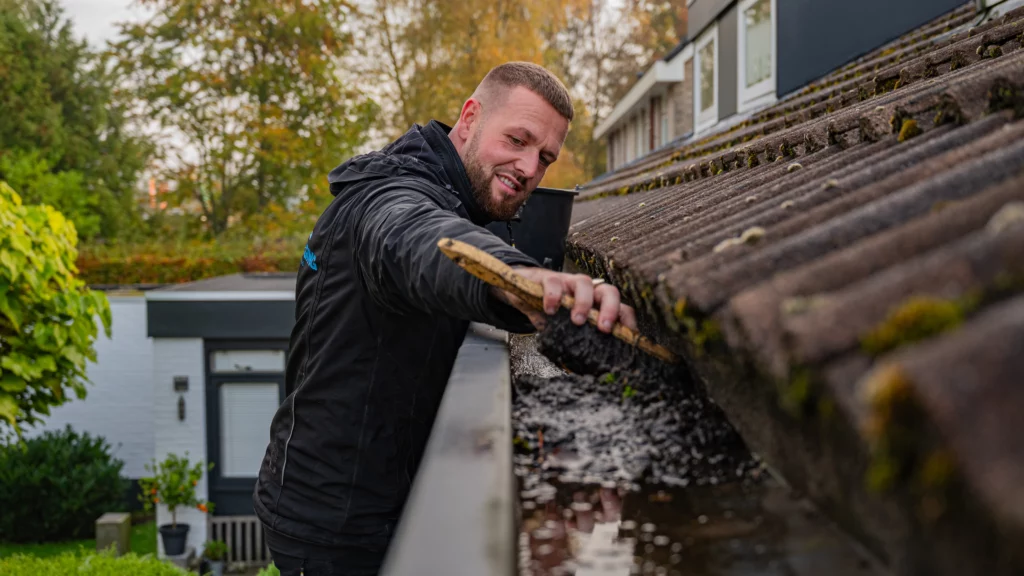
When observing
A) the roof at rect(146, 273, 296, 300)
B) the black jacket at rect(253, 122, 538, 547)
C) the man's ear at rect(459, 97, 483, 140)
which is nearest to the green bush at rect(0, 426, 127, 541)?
the roof at rect(146, 273, 296, 300)

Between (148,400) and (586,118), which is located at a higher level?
(586,118)

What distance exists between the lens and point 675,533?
4.06 ft

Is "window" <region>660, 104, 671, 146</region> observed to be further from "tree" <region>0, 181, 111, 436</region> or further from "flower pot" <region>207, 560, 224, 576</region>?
"tree" <region>0, 181, 111, 436</region>

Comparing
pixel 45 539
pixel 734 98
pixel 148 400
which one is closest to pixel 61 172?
pixel 148 400

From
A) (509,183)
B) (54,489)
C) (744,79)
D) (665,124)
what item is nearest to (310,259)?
(509,183)

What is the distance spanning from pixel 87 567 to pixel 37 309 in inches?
111

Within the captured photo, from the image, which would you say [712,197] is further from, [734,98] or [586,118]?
[586,118]

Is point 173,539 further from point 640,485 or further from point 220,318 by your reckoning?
A: point 640,485

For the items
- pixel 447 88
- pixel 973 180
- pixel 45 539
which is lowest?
pixel 45 539

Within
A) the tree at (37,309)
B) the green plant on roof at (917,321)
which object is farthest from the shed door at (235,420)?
the green plant on roof at (917,321)

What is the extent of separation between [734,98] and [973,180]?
8413 millimetres

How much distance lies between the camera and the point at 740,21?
8.90m

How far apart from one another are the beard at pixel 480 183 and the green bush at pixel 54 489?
512 inches

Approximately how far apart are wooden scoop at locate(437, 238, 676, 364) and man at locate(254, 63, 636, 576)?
62 cm
